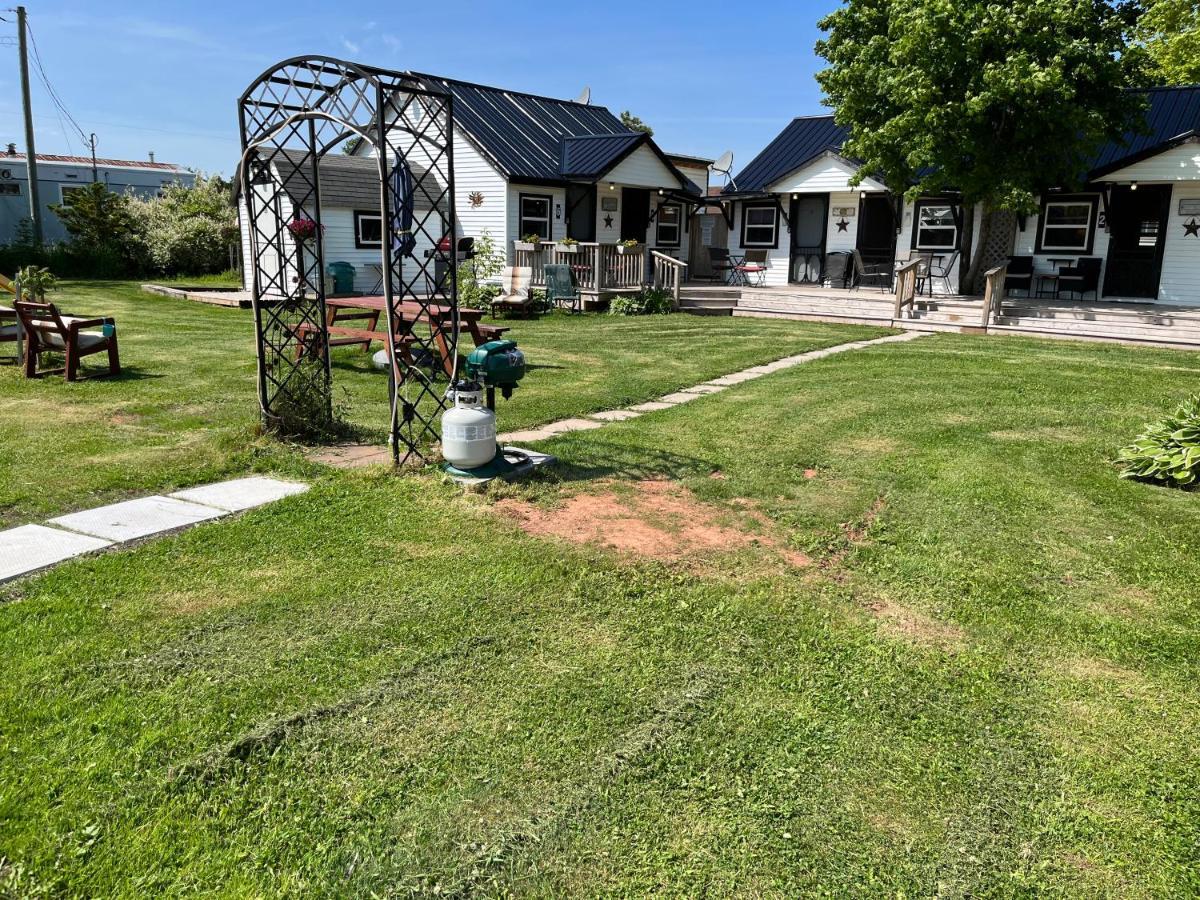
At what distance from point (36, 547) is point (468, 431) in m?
2.51

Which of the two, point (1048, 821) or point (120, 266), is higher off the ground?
point (120, 266)

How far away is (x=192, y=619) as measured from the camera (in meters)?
3.96

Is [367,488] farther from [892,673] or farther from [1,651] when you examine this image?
[892,673]

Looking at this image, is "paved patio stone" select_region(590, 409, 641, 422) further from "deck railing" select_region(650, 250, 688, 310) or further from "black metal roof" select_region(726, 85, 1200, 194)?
"black metal roof" select_region(726, 85, 1200, 194)

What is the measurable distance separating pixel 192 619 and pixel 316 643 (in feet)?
2.16

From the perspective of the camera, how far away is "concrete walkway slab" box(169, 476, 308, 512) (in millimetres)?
5613

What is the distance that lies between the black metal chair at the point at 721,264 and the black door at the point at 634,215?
224cm

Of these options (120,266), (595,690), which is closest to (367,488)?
(595,690)

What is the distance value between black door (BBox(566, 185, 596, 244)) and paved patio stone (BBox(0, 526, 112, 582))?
18.3 meters

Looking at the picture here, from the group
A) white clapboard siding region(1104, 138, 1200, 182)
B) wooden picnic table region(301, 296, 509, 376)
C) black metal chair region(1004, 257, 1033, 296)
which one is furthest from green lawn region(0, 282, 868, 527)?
white clapboard siding region(1104, 138, 1200, 182)

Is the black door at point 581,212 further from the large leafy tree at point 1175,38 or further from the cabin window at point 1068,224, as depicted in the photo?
the large leafy tree at point 1175,38

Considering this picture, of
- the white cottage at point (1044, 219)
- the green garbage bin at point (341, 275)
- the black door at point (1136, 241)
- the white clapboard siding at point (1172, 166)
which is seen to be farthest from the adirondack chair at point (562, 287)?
the white clapboard siding at point (1172, 166)

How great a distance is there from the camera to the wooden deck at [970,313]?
14.7 m

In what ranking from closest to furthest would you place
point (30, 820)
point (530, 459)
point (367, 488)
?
point (30, 820)
point (367, 488)
point (530, 459)
